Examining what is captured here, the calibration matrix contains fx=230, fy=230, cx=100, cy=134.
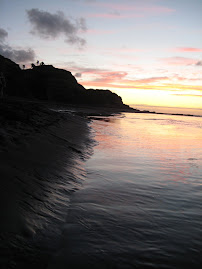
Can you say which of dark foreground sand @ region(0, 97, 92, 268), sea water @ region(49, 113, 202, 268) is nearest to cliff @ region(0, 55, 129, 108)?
dark foreground sand @ region(0, 97, 92, 268)

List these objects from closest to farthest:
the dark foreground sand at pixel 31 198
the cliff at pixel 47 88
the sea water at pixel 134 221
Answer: the dark foreground sand at pixel 31 198 < the sea water at pixel 134 221 < the cliff at pixel 47 88

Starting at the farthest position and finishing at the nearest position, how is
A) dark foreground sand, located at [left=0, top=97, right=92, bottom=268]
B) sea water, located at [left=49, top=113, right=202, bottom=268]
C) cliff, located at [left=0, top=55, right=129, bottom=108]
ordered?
1. cliff, located at [left=0, top=55, right=129, bottom=108]
2. sea water, located at [left=49, top=113, right=202, bottom=268]
3. dark foreground sand, located at [left=0, top=97, right=92, bottom=268]

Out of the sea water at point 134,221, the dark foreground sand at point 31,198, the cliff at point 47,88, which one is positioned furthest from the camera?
the cliff at point 47,88

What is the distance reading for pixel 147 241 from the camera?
348 cm

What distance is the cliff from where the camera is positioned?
351 ft

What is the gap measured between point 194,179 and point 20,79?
11359 cm

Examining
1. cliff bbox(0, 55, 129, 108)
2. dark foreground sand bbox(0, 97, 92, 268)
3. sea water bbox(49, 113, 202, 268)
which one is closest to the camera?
Answer: dark foreground sand bbox(0, 97, 92, 268)

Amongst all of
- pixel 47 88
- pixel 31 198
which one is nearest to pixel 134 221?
pixel 31 198

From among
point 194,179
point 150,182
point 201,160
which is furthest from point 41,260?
point 201,160

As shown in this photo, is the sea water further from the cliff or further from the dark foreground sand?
the cliff

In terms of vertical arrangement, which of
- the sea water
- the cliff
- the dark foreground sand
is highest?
the cliff

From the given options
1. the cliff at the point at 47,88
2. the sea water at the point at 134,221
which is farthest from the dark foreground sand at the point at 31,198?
the cliff at the point at 47,88

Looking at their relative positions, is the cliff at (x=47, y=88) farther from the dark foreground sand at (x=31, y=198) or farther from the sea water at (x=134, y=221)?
the sea water at (x=134, y=221)

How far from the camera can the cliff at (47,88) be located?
351 ft
